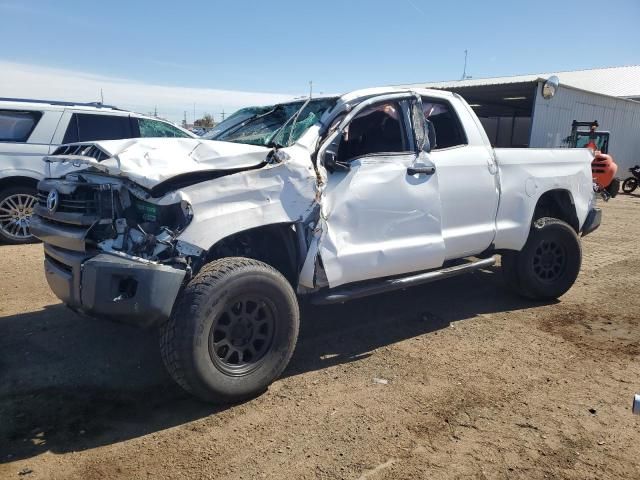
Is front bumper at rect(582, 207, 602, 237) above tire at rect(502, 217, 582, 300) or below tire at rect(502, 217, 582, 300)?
above

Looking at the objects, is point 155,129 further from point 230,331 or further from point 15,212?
point 230,331

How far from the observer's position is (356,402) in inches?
133

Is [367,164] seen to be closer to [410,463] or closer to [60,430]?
[410,463]

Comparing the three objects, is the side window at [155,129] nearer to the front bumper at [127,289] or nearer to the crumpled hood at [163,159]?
the crumpled hood at [163,159]

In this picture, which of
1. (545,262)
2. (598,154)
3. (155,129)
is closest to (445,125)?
(545,262)

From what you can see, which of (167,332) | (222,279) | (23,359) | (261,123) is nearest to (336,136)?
(261,123)

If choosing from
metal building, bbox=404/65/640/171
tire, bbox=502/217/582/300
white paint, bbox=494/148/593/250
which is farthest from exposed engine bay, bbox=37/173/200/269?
metal building, bbox=404/65/640/171

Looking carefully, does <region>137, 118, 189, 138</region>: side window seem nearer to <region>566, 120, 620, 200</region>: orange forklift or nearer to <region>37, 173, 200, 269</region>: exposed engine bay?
<region>37, 173, 200, 269</region>: exposed engine bay

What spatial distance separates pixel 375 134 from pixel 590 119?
59.4 feet

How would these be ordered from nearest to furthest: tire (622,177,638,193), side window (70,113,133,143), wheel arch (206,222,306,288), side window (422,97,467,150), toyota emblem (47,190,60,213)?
1. toyota emblem (47,190,60,213)
2. wheel arch (206,222,306,288)
3. side window (422,97,467,150)
4. side window (70,113,133,143)
5. tire (622,177,638,193)

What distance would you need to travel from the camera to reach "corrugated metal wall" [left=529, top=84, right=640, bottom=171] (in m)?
15.4

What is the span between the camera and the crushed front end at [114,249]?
2.94m

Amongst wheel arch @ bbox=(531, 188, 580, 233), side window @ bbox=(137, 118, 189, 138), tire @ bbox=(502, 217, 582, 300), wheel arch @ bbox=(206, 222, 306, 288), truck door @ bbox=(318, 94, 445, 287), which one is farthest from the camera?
side window @ bbox=(137, 118, 189, 138)

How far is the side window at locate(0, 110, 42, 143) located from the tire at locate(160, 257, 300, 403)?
600 cm
